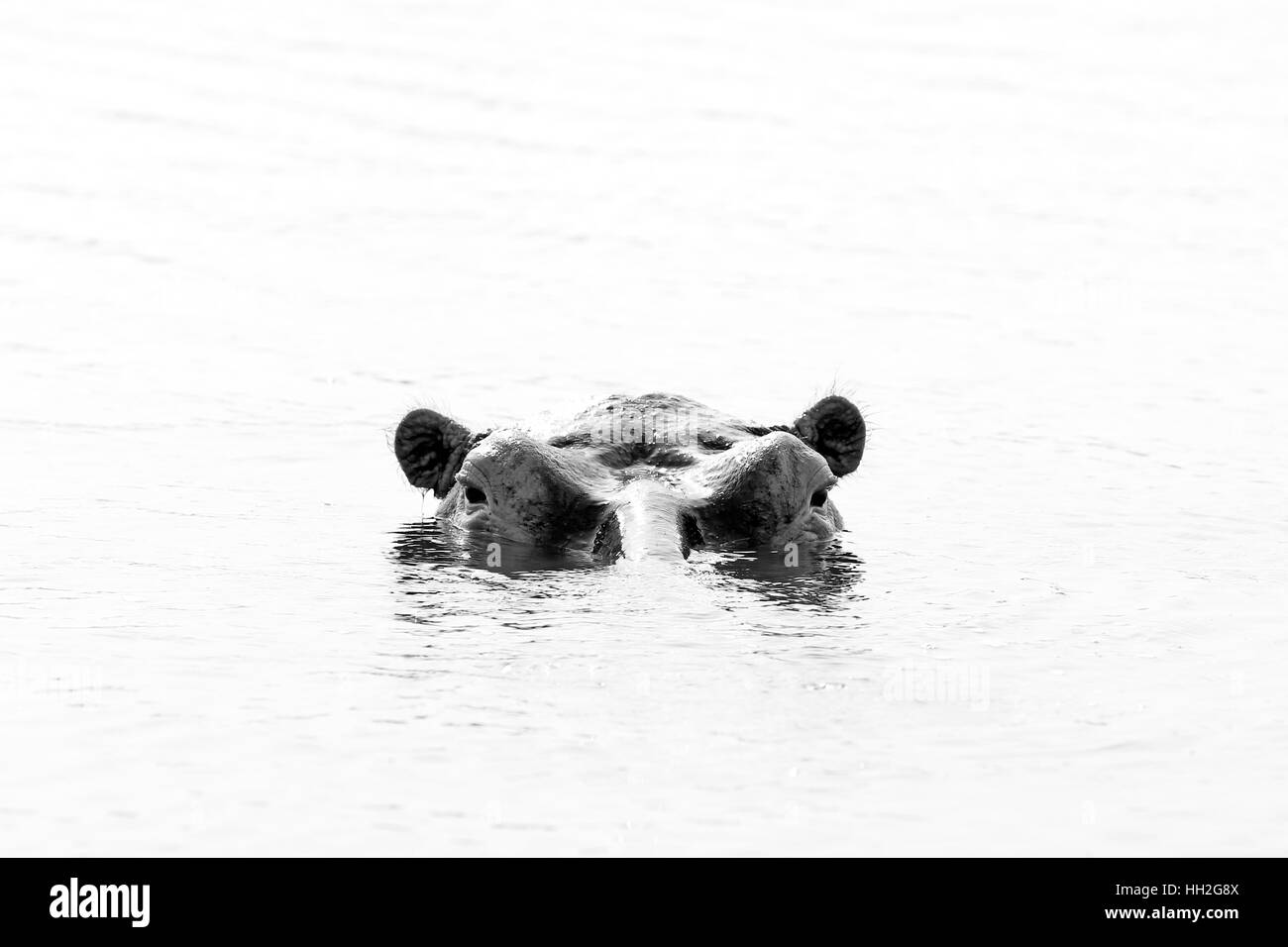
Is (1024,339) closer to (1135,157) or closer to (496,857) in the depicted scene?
(1135,157)

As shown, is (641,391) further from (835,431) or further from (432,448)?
(432,448)

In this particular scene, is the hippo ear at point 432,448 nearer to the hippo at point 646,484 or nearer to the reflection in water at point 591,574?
the hippo at point 646,484

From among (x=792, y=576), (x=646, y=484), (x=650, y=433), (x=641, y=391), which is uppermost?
(x=641, y=391)

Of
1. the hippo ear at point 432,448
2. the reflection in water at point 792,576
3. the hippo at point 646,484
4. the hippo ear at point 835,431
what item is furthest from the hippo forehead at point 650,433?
the hippo ear at point 432,448

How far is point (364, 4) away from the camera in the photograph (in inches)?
1342

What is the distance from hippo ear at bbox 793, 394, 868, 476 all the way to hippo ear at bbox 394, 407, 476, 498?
2132 mm

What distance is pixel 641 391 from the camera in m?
13.8

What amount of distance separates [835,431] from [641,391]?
4.11ft

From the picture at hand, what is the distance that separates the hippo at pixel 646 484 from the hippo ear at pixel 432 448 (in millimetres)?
691

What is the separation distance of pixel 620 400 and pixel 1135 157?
15702mm

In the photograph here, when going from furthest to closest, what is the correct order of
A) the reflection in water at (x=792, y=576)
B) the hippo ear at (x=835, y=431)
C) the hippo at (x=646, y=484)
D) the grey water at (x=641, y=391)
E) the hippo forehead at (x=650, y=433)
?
the hippo ear at (x=835, y=431), the hippo forehead at (x=650, y=433), the hippo at (x=646, y=484), the reflection in water at (x=792, y=576), the grey water at (x=641, y=391)

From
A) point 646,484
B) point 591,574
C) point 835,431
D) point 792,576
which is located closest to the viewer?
point 591,574

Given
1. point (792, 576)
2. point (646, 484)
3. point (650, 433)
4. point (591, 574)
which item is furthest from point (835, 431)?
point (591, 574)

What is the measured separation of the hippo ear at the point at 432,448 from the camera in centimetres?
1376
